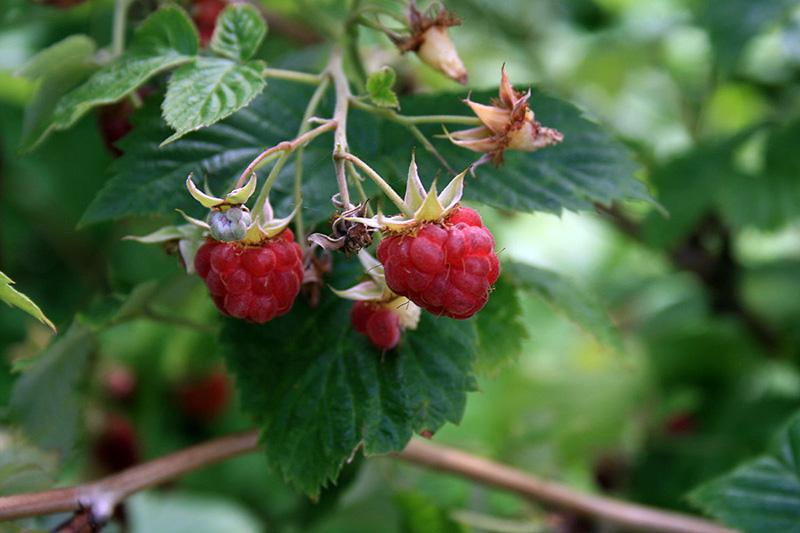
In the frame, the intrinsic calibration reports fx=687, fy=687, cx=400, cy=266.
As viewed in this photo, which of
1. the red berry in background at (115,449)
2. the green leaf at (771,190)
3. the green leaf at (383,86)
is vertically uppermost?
the green leaf at (383,86)

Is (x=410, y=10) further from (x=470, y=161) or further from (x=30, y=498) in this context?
(x=30, y=498)

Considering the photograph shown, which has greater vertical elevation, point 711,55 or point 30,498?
point 711,55

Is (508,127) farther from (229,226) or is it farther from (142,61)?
(142,61)

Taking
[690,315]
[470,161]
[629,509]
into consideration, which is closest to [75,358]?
[470,161]

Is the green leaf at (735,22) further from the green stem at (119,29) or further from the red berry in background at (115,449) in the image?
the red berry in background at (115,449)

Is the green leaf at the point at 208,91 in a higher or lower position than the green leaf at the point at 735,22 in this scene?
higher

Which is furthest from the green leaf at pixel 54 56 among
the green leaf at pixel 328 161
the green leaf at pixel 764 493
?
the green leaf at pixel 764 493

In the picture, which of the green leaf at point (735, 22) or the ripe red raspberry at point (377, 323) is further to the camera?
the green leaf at point (735, 22)
